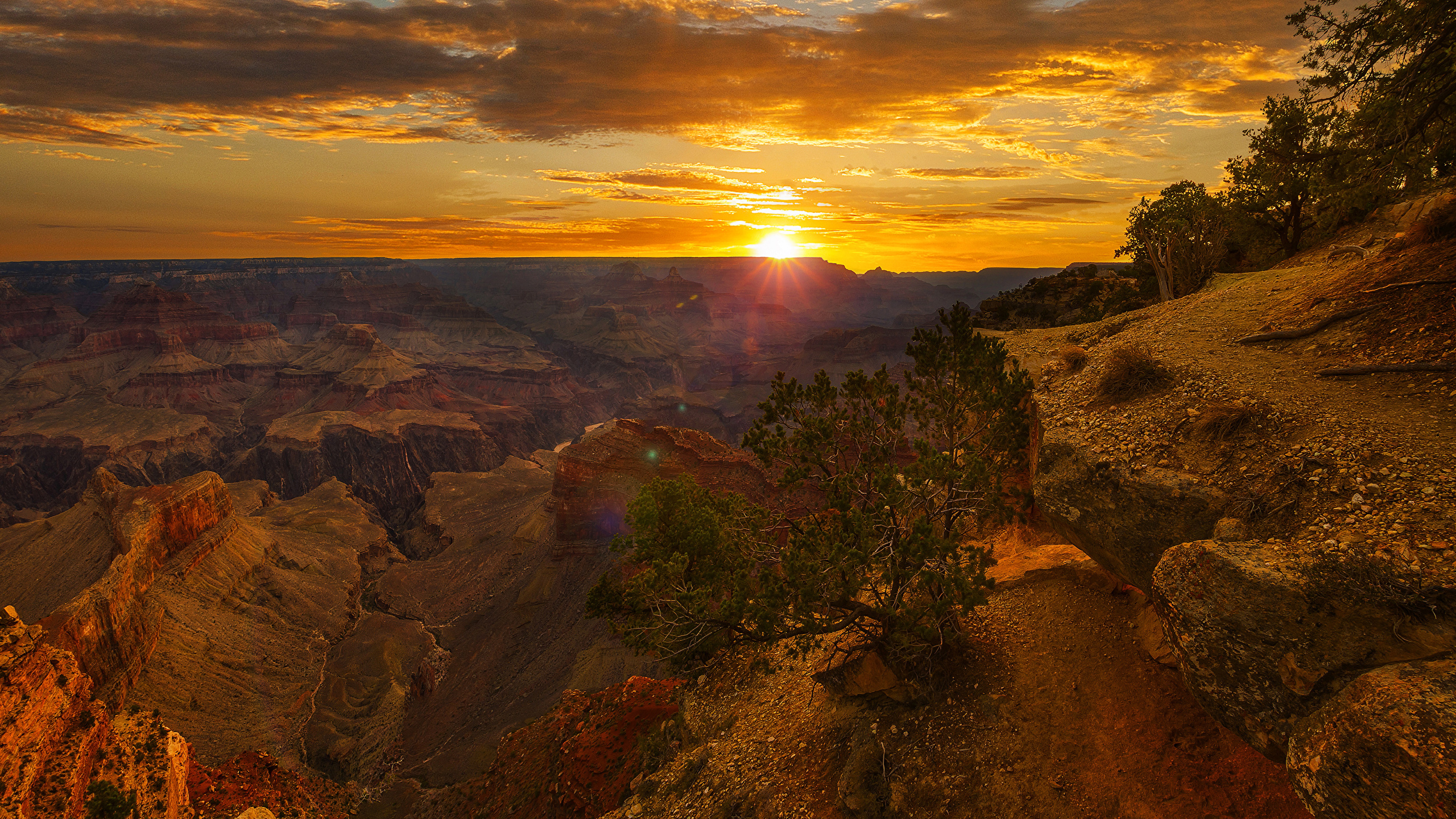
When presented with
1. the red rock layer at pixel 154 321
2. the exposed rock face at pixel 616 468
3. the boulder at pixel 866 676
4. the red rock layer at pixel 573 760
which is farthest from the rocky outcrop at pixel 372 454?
the boulder at pixel 866 676

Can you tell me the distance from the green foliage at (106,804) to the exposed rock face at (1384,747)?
28.3 meters

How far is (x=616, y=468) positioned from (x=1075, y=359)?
170 feet

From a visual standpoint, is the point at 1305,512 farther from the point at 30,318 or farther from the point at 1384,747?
the point at 30,318

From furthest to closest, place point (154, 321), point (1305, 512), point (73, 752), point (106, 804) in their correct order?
point (154, 321) → point (73, 752) → point (106, 804) → point (1305, 512)

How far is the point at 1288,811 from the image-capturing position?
29.6ft

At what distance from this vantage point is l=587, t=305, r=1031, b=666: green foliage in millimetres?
12094

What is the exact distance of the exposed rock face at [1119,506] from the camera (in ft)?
35.6

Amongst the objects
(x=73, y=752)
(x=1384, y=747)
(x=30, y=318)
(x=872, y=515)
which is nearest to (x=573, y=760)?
(x=73, y=752)

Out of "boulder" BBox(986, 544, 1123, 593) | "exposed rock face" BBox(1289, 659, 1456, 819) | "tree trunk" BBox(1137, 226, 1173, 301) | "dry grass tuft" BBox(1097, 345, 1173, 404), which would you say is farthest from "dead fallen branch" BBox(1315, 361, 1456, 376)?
"tree trunk" BBox(1137, 226, 1173, 301)

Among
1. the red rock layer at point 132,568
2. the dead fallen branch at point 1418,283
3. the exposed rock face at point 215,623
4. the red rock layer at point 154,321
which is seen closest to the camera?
the dead fallen branch at point 1418,283

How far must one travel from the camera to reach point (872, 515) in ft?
41.8

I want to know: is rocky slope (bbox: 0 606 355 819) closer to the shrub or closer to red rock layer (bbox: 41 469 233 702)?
red rock layer (bbox: 41 469 233 702)

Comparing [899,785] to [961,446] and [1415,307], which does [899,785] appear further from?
[1415,307]

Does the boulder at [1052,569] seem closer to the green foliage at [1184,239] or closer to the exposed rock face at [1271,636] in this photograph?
the exposed rock face at [1271,636]
